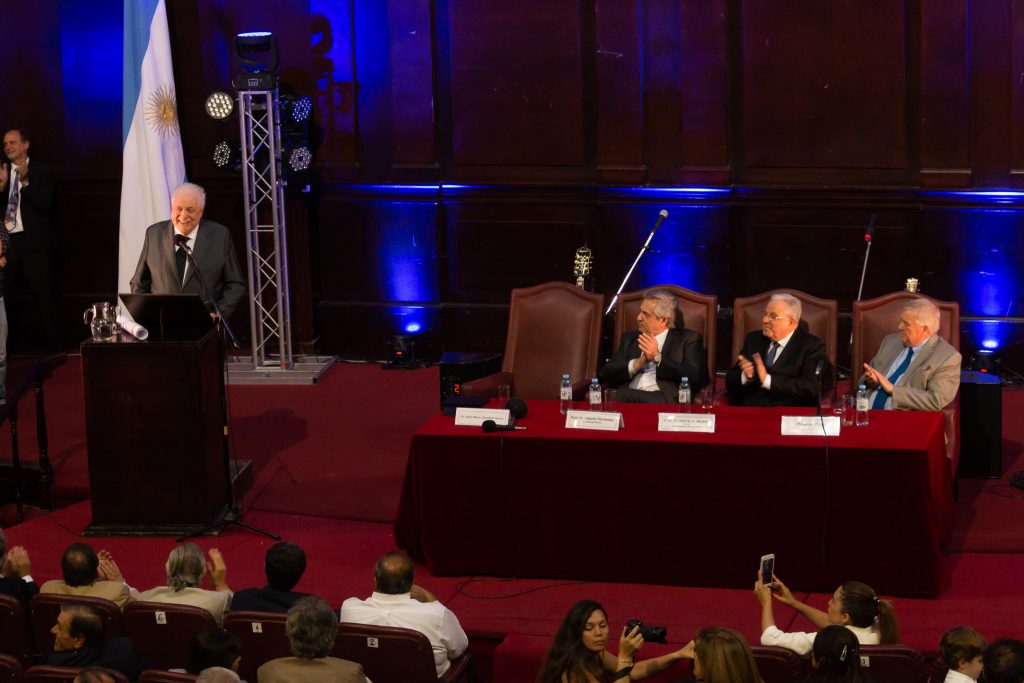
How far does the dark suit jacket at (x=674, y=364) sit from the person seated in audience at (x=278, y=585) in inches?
109

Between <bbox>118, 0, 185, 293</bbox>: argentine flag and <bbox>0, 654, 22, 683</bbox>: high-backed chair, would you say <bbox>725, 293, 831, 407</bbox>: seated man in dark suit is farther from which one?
<bbox>118, 0, 185, 293</bbox>: argentine flag

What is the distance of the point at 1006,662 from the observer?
4070 millimetres

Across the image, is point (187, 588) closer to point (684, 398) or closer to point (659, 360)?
point (684, 398)

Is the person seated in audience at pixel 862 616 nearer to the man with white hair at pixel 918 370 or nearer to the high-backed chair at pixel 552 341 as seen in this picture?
the man with white hair at pixel 918 370

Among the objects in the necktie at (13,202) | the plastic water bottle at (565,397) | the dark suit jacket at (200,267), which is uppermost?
the necktie at (13,202)

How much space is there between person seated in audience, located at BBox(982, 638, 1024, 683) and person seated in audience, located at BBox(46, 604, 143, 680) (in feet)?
8.37

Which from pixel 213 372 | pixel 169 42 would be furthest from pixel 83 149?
pixel 213 372

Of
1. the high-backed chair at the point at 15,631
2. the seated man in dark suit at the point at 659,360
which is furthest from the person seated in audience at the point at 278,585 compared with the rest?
the seated man in dark suit at the point at 659,360

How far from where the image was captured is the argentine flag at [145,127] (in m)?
10.1

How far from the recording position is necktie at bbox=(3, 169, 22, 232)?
10.4m

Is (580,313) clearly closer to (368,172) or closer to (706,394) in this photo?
(706,394)

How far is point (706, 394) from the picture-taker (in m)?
6.91

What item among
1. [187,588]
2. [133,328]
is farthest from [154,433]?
[187,588]

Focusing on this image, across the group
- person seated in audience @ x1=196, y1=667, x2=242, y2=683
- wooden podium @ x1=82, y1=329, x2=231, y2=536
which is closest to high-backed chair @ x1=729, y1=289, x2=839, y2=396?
wooden podium @ x1=82, y1=329, x2=231, y2=536
